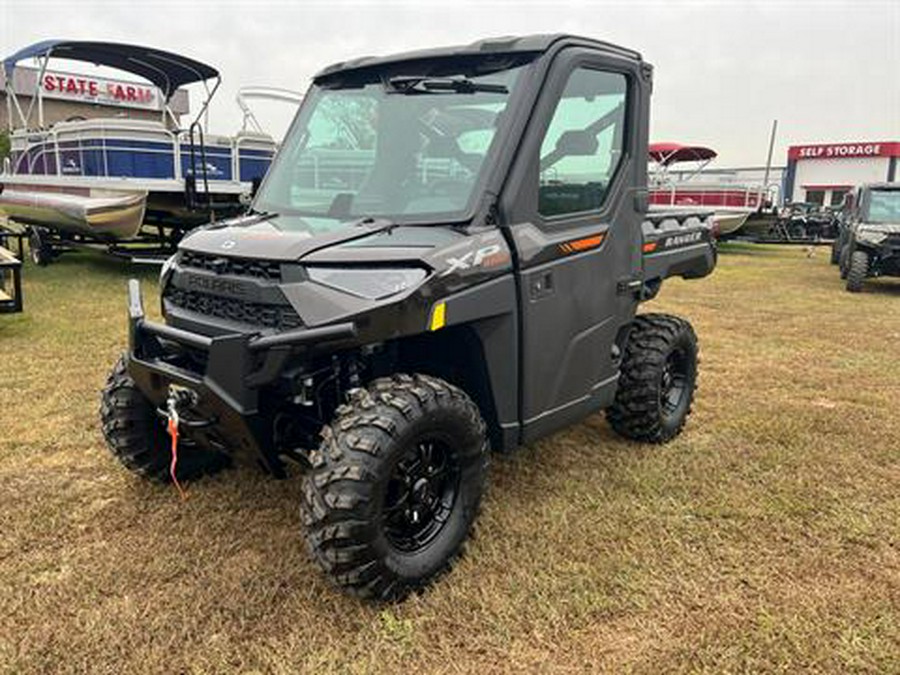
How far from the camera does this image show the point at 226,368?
253 cm

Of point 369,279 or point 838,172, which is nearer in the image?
point 369,279

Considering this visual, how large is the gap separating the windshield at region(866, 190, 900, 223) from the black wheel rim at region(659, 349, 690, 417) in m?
8.92

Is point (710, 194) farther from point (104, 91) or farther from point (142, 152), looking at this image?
point (104, 91)

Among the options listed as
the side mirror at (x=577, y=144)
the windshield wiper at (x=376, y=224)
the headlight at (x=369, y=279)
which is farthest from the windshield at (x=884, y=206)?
the headlight at (x=369, y=279)

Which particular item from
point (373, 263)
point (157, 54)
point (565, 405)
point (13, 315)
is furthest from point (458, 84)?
point (157, 54)

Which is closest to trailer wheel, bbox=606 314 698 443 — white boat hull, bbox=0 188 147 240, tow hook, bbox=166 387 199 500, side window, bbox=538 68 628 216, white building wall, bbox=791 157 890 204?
side window, bbox=538 68 628 216

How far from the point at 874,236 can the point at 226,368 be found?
11263mm

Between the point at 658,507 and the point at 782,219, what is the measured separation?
60.6ft

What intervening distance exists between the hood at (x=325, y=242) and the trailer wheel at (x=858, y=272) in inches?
409

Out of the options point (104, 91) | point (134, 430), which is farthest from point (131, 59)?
point (104, 91)

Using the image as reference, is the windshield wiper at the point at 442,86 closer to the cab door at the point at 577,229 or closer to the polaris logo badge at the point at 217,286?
the cab door at the point at 577,229

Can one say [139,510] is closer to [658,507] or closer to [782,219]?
[658,507]

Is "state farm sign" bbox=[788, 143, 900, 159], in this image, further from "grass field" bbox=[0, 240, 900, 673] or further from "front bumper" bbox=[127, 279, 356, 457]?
"front bumper" bbox=[127, 279, 356, 457]

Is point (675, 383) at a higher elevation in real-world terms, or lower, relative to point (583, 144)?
lower
